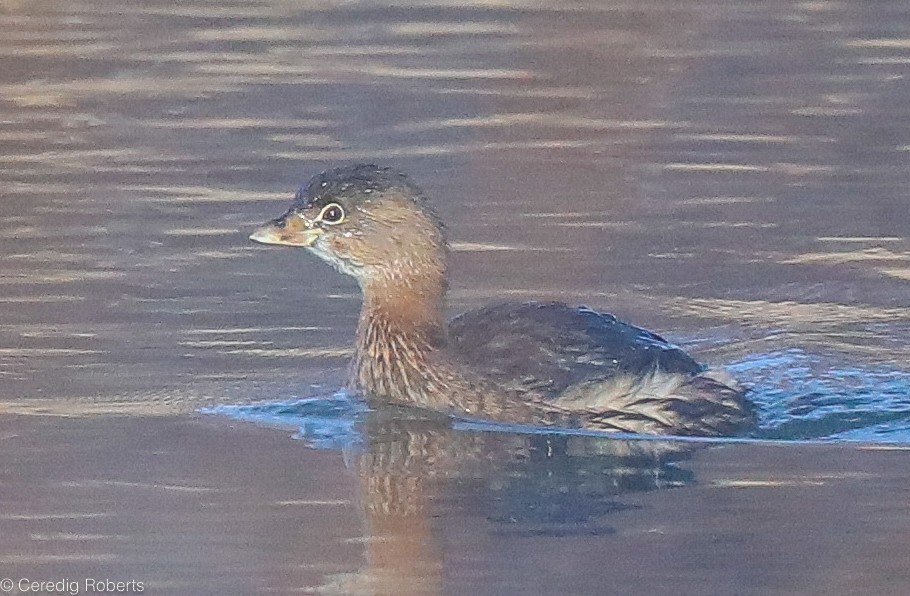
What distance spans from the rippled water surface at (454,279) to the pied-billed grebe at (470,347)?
166 millimetres

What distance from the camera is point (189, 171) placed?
14.2 metres

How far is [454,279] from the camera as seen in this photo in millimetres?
12125

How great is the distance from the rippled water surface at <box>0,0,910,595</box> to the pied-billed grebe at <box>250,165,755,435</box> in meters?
0.17

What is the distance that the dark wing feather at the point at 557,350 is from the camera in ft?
32.9

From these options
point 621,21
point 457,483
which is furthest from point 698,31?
point 457,483

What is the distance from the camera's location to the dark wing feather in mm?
10039

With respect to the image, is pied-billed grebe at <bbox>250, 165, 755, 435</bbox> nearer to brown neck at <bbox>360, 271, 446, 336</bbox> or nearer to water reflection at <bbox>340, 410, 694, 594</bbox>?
Answer: brown neck at <bbox>360, 271, 446, 336</bbox>

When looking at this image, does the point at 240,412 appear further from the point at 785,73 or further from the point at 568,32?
the point at 568,32

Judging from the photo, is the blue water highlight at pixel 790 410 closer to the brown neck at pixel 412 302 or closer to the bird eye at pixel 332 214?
the brown neck at pixel 412 302

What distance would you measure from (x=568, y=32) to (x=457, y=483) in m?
9.82

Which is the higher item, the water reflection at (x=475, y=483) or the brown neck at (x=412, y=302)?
the brown neck at (x=412, y=302)

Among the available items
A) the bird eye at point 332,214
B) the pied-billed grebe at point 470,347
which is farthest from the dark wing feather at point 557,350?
the bird eye at point 332,214

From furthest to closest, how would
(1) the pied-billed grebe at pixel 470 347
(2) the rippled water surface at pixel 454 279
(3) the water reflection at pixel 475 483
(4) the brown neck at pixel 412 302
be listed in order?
(4) the brown neck at pixel 412 302
(1) the pied-billed grebe at pixel 470 347
(2) the rippled water surface at pixel 454 279
(3) the water reflection at pixel 475 483

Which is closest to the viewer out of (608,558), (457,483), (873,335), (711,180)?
(608,558)
